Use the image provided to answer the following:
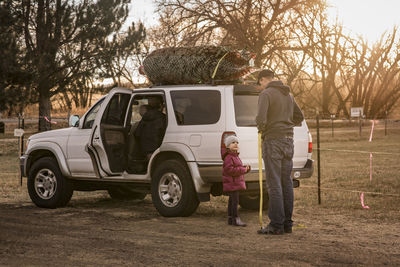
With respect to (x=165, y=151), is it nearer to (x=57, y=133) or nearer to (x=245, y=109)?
(x=245, y=109)

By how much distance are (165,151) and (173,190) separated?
1.84ft

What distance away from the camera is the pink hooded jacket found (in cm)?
795

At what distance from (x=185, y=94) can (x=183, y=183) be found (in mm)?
1260

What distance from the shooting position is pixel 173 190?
878 cm

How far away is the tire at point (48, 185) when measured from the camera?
396 inches

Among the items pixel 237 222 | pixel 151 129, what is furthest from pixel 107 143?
pixel 237 222

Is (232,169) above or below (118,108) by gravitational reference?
A: below

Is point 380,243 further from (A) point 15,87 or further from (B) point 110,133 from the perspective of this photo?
(A) point 15,87

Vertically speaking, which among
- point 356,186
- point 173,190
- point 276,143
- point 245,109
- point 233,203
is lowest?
point 356,186

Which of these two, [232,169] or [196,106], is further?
[196,106]

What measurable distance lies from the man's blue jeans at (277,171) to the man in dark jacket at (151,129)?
2044mm

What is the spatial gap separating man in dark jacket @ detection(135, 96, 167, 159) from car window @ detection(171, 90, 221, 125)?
13.6 inches

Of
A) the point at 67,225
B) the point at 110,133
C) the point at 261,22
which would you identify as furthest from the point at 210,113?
the point at 261,22

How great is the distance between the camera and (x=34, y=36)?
28.6 meters
